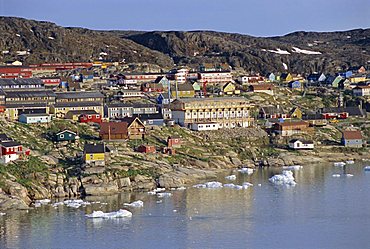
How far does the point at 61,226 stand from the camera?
3275 centimetres

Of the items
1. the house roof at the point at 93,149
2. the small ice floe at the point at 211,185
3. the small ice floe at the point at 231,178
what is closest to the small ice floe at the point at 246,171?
the small ice floe at the point at 231,178

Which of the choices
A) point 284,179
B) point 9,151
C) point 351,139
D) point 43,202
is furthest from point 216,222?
point 351,139

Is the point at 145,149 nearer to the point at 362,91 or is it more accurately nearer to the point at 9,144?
the point at 9,144

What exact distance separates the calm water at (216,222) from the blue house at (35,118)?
11190 millimetres

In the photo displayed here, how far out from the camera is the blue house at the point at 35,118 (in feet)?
159

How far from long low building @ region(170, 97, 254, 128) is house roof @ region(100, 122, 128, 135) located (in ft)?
26.9

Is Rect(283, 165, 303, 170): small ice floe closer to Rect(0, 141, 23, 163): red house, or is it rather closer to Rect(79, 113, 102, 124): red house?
Rect(79, 113, 102, 124): red house

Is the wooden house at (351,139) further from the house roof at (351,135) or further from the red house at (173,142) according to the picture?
the red house at (173,142)

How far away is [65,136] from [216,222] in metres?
15.2

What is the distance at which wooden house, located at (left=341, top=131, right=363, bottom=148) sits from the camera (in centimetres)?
5406

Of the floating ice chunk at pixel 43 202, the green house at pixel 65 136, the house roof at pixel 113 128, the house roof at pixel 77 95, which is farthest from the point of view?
the house roof at pixel 77 95

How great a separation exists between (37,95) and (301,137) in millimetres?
18592

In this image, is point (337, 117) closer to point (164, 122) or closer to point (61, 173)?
point (164, 122)

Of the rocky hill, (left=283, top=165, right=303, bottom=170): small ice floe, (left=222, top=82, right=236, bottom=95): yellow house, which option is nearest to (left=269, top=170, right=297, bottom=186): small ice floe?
(left=283, top=165, right=303, bottom=170): small ice floe
